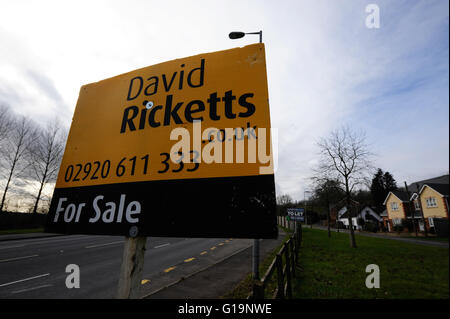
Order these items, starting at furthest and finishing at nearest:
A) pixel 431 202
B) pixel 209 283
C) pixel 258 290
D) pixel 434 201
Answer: pixel 431 202, pixel 434 201, pixel 209 283, pixel 258 290

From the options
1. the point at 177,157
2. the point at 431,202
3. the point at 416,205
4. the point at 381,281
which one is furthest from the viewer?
the point at 416,205

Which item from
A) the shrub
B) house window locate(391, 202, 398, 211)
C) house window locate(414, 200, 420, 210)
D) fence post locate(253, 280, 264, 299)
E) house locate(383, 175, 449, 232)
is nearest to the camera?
fence post locate(253, 280, 264, 299)

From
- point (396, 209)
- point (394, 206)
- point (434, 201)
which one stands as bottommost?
point (396, 209)

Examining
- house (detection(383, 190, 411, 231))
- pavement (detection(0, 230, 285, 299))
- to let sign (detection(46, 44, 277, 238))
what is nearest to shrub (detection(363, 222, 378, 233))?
house (detection(383, 190, 411, 231))

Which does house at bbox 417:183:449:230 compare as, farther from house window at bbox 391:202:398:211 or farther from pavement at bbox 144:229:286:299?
pavement at bbox 144:229:286:299

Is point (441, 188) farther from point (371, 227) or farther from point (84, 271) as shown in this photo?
point (84, 271)

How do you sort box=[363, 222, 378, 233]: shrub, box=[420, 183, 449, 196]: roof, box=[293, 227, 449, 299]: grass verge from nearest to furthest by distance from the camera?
box=[293, 227, 449, 299]: grass verge → box=[420, 183, 449, 196]: roof → box=[363, 222, 378, 233]: shrub

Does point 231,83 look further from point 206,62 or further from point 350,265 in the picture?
point 350,265

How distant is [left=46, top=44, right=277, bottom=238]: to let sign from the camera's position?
113cm

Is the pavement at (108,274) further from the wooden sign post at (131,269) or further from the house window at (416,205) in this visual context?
the house window at (416,205)

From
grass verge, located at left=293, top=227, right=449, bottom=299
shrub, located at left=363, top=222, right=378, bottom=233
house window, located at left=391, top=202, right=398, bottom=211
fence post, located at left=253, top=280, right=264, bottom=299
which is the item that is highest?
house window, located at left=391, top=202, right=398, bottom=211

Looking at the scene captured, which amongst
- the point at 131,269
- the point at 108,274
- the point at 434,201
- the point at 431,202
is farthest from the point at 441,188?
the point at 131,269

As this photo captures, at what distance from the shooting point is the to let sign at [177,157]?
3.70 feet

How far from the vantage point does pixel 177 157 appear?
1.32m
